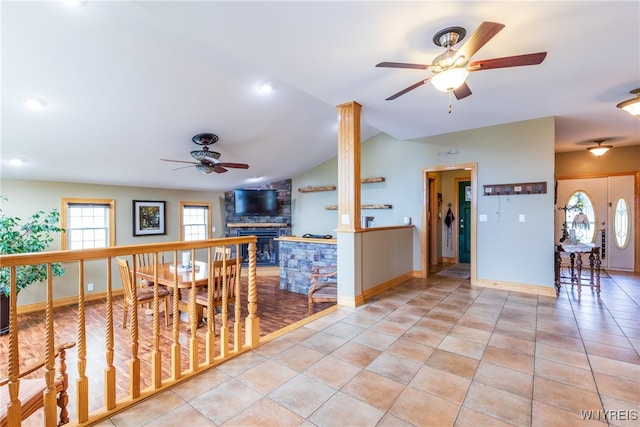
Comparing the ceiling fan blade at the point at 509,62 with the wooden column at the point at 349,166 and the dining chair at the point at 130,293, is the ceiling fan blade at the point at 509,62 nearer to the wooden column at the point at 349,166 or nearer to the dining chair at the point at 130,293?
the wooden column at the point at 349,166

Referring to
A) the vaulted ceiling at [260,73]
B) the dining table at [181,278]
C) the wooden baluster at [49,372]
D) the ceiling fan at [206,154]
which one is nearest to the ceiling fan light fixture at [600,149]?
the vaulted ceiling at [260,73]

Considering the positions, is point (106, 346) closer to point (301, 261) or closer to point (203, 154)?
point (203, 154)

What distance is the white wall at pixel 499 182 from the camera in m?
4.27

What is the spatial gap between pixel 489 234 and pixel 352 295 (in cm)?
269

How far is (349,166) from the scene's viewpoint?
12.5 ft

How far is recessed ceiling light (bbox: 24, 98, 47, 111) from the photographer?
302cm

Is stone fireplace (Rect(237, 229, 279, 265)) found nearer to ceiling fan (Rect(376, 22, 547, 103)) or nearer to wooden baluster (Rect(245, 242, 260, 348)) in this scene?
wooden baluster (Rect(245, 242, 260, 348))

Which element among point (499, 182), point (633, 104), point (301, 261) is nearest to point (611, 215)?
point (499, 182)

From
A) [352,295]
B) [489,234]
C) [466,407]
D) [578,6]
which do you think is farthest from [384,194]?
[466,407]

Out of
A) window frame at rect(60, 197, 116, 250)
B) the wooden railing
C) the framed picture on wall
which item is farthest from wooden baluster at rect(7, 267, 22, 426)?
the framed picture on wall

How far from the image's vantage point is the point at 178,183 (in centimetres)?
648

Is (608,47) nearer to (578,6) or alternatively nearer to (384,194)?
(578,6)

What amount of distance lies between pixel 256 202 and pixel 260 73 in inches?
180

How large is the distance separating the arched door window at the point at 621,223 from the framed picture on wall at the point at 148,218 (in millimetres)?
9876
